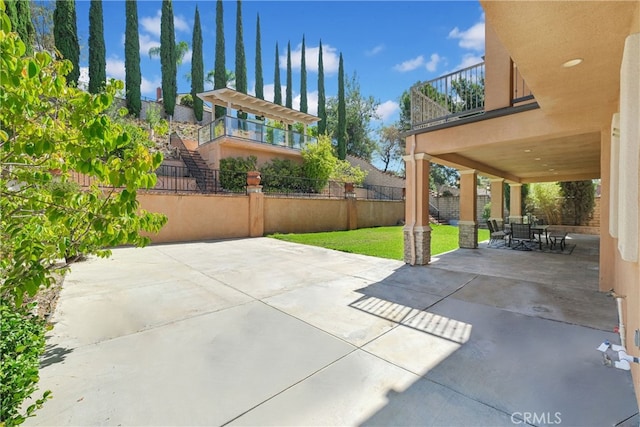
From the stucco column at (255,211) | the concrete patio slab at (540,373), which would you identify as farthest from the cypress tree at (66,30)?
the concrete patio slab at (540,373)

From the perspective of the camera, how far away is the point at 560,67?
3.42 meters

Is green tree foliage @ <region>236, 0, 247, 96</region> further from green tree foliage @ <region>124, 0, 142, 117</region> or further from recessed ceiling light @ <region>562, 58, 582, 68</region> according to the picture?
recessed ceiling light @ <region>562, 58, 582, 68</region>

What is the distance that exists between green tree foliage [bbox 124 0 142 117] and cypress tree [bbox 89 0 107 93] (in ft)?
6.02

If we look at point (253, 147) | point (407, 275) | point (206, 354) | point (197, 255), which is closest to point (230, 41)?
point (253, 147)

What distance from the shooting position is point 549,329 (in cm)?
377

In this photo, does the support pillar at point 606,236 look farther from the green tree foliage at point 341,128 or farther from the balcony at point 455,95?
the green tree foliage at point 341,128

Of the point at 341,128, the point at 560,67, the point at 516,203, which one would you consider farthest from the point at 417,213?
the point at 341,128

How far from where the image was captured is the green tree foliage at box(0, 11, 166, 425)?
1.64m

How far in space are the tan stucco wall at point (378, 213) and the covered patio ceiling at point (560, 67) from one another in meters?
10.6

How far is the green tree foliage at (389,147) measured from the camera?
105 ft

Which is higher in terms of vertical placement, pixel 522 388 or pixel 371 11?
pixel 371 11

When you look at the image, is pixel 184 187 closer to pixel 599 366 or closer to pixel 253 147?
pixel 253 147

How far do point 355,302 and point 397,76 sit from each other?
18.2m

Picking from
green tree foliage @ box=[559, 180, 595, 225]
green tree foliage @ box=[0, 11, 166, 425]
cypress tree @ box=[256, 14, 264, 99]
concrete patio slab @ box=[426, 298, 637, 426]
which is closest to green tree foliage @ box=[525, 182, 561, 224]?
green tree foliage @ box=[559, 180, 595, 225]
